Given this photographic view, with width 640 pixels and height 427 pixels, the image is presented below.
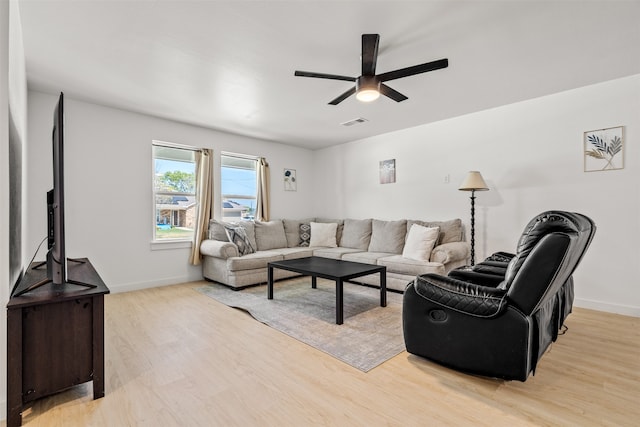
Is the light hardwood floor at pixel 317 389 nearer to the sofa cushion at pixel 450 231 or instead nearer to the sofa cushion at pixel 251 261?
the sofa cushion at pixel 251 261

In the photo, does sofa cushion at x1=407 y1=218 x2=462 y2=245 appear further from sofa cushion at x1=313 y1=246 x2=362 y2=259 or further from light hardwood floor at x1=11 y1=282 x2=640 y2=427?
light hardwood floor at x1=11 y1=282 x2=640 y2=427

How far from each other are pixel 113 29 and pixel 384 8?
2038 millimetres

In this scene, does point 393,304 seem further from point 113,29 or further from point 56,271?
point 113,29

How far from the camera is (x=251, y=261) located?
432cm

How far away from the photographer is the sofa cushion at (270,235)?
519 cm

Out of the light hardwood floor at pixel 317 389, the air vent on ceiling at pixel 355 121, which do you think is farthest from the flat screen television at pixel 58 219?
the air vent on ceiling at pixel 355 121

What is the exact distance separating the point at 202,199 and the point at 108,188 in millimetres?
1231

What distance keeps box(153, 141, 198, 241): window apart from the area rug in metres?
1.05

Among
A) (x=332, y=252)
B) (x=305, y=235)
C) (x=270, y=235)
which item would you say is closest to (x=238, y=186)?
(x=270, y=235)

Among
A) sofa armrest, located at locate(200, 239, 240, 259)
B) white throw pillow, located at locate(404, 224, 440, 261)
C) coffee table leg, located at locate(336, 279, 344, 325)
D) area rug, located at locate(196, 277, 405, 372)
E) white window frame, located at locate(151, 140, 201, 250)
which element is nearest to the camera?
area rug, located at locate(196, 277, 405, 372)

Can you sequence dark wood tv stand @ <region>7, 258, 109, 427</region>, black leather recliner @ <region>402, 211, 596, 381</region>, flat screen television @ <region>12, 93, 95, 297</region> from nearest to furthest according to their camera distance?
dark wood tv stand @ <region>7, 258, 109, 427</region>
black leather recliner @ <region>402, 211, 596, 381</region>
flat screen television @ <region>12, 93, 95, 297</region>

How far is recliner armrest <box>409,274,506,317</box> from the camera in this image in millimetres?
1894

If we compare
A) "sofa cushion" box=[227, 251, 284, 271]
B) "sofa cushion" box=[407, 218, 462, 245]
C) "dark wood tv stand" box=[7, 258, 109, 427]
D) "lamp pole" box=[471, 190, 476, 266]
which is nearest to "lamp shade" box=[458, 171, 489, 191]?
"lamp pole" box=[471, 190, 476, 266]

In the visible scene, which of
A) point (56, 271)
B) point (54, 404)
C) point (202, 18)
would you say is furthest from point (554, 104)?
point (54, 404)
